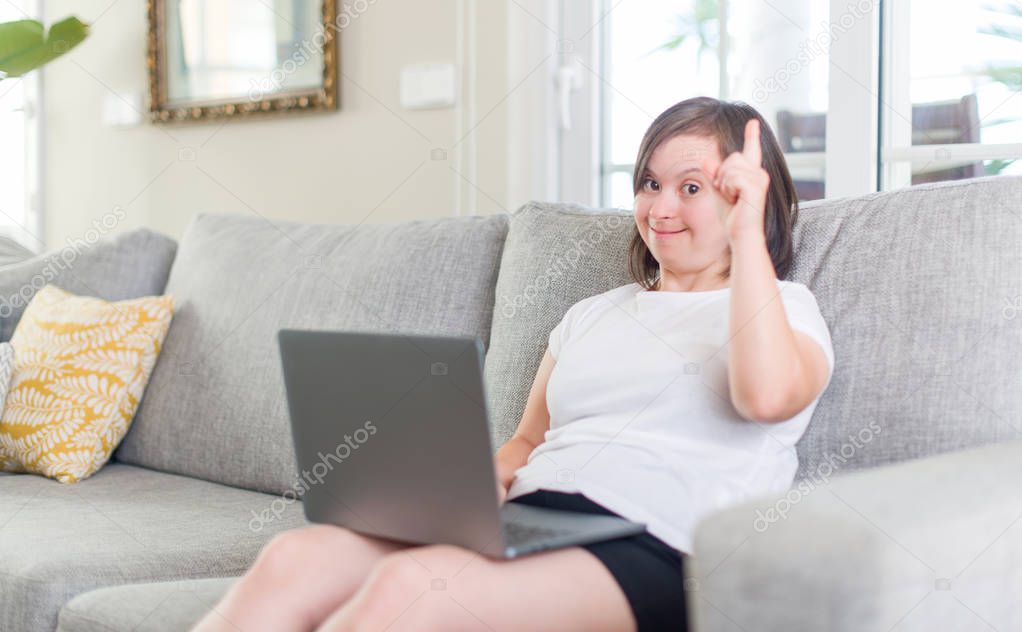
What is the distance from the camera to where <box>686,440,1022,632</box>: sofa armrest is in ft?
2.76

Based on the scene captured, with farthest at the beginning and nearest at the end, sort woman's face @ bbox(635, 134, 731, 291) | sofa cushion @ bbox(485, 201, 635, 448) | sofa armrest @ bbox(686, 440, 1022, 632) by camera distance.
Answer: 1. sofa cushion @ bbox(485, 201, 635, 448)
2. woman's face @ bbox(635, 134, 731, 291)
3. sofa armrest @ bbox(686, 440, 1022, 632)

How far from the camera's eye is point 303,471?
1.27 meters

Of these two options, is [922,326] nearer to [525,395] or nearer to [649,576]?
[649,576]

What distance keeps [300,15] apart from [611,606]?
2206 millimetres

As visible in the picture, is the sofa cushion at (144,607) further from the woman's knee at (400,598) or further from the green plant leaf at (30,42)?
the green plant leaf at (30,42)

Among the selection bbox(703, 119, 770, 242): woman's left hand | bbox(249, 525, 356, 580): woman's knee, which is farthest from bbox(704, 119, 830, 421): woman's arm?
bbox(249, 525, 356, 580): woman's knee

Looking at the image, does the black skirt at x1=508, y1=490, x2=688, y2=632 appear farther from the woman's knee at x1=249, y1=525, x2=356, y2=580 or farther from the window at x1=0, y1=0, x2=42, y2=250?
the window at x1=0, y1=0, x2=42, y2=250

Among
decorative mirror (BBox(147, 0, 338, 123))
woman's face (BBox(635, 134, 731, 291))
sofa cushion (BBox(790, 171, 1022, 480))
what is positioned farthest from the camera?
decorative mirror (BBox(147, 0, 338, 123))

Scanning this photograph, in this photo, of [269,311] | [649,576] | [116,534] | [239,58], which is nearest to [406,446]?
[649,576]

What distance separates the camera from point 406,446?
45.1 inches

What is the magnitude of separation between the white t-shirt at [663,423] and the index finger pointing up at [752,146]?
0.16 meters

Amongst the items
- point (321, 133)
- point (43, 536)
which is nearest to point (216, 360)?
point (43, 536)

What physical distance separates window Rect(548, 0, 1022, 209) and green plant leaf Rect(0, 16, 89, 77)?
3.42 feet

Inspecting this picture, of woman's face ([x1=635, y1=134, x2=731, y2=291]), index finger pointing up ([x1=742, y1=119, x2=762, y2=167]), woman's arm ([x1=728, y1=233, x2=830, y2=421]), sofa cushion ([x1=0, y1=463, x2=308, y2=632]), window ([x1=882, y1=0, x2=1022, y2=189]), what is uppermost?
window ([x1=882, y1=0, x2=1022, y2=189])
